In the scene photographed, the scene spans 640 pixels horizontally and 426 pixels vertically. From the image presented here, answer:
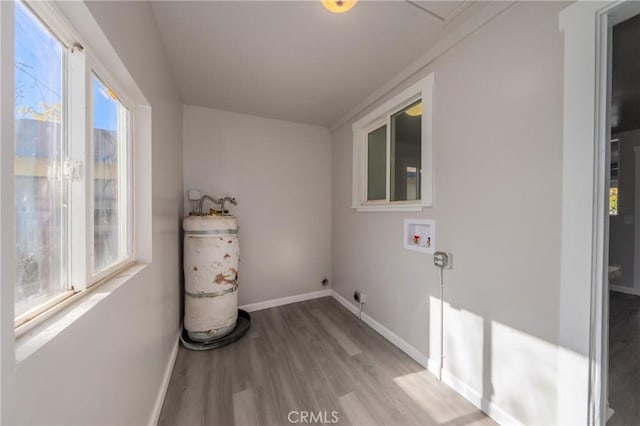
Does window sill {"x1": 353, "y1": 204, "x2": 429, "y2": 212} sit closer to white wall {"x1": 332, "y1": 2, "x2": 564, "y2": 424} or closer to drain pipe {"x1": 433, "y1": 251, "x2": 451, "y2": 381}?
white wall {"x1": 332, "y1": 2, "x2": 564, "y2": 424}

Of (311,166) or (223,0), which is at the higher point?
(223,0)

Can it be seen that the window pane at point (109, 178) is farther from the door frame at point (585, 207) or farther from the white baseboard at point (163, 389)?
the door frame at point (585, 207)

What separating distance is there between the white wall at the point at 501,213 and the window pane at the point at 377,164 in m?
0.71

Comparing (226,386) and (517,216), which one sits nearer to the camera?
(517,216)

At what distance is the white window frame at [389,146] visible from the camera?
1716mm

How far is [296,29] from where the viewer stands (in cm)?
150

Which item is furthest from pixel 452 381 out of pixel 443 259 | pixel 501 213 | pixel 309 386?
pixel 501 213

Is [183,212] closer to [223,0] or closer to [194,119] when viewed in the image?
[194,119]

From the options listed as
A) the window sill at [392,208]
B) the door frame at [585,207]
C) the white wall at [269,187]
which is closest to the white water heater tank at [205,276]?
the white wall at [269,187]

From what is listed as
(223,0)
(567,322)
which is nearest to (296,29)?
(223,0)

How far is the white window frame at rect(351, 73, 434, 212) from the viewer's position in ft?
5.63

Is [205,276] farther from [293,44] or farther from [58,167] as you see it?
[293,44]

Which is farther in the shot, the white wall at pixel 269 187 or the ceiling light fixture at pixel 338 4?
the white wall at pixel 269 187

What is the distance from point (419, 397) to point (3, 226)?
2.05 m
